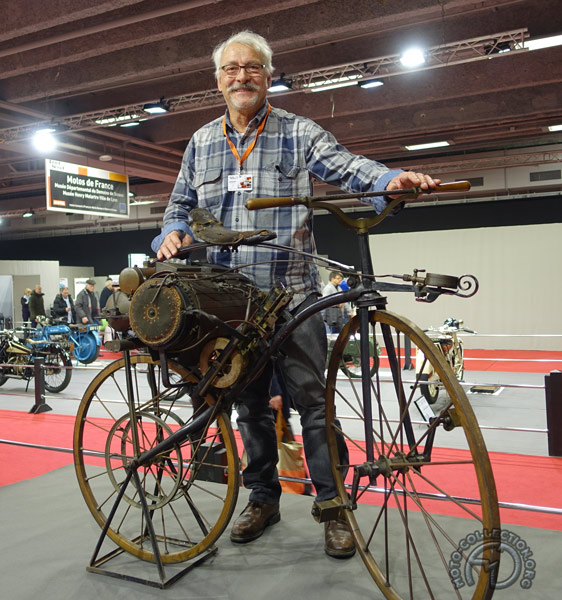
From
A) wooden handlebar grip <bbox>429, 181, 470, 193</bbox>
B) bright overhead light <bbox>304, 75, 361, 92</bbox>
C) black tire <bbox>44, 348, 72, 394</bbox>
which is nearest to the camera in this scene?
wooden handlebar grip <bbox>429, 181, 470, 193</bbox>

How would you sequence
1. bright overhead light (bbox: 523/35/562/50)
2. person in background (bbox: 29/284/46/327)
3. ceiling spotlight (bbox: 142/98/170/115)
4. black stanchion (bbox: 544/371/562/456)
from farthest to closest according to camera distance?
person in background (bbox: 29/284/46/327) → ceiling spotlight (bbox: 142/98/170/115) → bright overhead light (bbox: 523/35/562/50) → black stanchion (bbox: 544/371/562/456)

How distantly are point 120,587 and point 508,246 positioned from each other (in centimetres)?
1138

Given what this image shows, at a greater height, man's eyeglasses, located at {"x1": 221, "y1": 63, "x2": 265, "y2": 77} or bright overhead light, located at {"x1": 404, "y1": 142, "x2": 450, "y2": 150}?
bright overhead light, located at {"x1": 404, "y1": 142, "x2": 450, "y2": 150}

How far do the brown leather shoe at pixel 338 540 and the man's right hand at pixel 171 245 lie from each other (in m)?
1.03

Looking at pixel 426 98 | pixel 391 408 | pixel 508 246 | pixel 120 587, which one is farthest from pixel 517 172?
pixel 120 587

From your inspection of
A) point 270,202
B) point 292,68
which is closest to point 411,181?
point 270,202

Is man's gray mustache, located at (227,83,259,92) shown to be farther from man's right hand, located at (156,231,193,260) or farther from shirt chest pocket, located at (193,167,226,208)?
man's right hand, located at (156,231,193,260)

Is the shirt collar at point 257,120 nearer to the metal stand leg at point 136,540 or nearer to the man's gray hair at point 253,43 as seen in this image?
the man's gray hair at point 253,43

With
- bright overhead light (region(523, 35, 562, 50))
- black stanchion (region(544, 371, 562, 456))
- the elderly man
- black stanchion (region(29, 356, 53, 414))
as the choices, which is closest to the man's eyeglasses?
the elderly man

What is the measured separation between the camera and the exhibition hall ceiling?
539cm

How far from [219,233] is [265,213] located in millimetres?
313

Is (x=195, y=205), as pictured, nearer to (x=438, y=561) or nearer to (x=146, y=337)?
(x=146, y=337)

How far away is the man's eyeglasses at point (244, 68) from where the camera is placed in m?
1.92

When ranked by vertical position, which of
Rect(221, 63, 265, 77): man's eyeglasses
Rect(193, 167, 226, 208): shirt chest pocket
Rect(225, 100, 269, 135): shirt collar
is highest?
Rect(221, 63, 265, 77): man's eyeglasses
